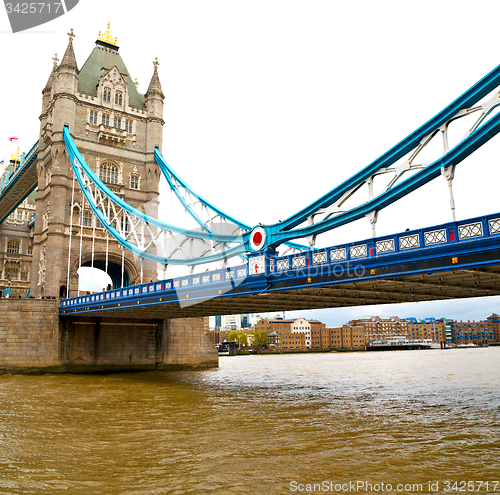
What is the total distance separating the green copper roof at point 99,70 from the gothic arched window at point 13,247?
110 ft

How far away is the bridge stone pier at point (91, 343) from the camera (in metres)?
29.8

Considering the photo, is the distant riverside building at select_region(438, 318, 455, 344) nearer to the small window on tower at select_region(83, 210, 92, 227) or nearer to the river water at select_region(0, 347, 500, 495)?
the small window on tower at select_region(83, 210, 92, 227)

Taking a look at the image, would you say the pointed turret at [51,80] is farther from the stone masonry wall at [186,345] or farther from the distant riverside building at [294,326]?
the distant riverside building at [294,326]

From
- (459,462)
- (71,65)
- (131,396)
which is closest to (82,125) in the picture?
(71,65)

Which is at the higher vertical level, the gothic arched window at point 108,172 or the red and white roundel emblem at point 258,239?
the gothic arched window at point 108,172

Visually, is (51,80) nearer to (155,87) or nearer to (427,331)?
(155,87)

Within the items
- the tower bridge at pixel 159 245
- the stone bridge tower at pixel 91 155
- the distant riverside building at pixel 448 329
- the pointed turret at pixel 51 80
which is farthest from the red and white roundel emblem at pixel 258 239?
the distant riverside building at pixel 448 329

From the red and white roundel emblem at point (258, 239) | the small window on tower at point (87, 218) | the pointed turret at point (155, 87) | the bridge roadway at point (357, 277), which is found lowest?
the bridge roadway at point (357, 277)

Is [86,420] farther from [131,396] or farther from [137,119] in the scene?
[137,119]

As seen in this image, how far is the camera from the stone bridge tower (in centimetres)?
3744

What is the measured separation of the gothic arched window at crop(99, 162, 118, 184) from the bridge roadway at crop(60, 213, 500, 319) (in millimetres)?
17095

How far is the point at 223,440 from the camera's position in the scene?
37.5 ft

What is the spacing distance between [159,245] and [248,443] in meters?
24.4

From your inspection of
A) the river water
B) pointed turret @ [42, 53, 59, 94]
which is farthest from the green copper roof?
the river water
